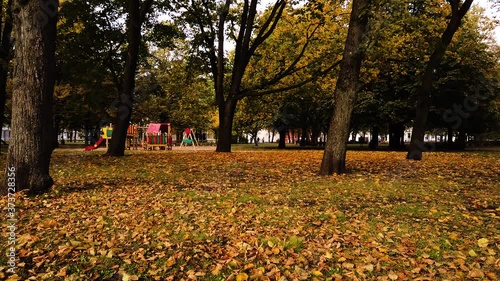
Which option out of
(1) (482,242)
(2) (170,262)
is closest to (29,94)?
(2) (170,262)

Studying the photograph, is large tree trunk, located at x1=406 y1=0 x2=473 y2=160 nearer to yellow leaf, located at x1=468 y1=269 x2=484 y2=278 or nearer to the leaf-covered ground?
the leaf-covered ground

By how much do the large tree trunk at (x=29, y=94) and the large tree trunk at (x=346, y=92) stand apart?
693cm

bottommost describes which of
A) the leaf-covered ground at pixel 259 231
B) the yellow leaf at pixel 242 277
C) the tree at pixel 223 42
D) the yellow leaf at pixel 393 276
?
the yellow leaf at pixel 242 277

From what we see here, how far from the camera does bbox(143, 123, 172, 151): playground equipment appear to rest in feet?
86.0

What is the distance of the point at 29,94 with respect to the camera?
6.66 meters

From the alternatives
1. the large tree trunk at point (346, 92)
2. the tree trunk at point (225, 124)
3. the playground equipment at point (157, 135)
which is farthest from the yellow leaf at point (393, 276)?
the playground equipment at point (157, 135)

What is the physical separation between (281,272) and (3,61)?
15079mm

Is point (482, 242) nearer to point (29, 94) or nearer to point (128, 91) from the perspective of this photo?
point (29, 94)

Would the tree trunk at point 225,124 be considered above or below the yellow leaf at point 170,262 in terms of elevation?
above

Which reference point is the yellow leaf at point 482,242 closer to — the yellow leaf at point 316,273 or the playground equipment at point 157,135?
the yellow leaf at point 316,273

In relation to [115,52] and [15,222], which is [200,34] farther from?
[15,222]

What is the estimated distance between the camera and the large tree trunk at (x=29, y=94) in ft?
21.7

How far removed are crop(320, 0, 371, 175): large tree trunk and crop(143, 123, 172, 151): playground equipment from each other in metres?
18.2

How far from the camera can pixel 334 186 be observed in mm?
8227
